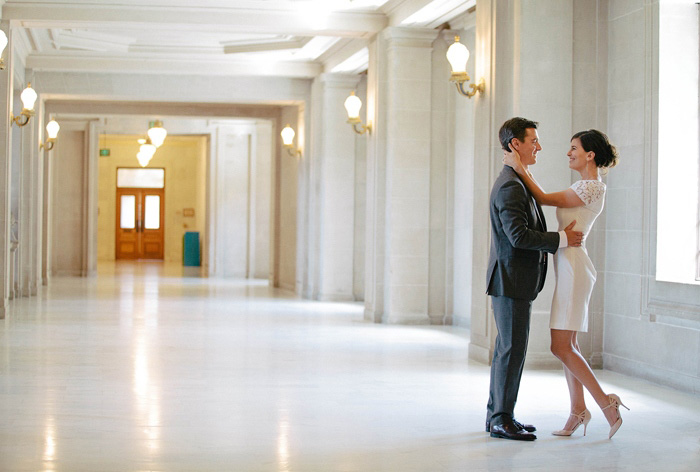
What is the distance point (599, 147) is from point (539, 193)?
450 mm

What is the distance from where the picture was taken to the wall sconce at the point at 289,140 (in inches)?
633

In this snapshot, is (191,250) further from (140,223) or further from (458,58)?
(458,58)

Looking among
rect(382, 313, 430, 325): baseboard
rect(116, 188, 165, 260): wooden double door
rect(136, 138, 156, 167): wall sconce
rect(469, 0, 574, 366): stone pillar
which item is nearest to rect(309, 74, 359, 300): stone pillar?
rect(382, 313, 430, 325): baseboard

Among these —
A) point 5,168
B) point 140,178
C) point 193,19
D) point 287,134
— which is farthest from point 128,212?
point 193,19

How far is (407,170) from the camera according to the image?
37.4ft

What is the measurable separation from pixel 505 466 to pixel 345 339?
5348 mm

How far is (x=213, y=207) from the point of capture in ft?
72.2

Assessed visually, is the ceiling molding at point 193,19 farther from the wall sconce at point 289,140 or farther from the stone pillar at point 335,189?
the wall sconce at point 289,140

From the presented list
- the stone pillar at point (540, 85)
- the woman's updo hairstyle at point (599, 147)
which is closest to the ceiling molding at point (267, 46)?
the stone pillar at point (540, 85)

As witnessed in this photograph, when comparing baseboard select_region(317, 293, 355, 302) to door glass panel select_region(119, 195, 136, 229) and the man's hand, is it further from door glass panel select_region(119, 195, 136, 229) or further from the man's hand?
door glass panel select_region(119, 195, 136, 229)

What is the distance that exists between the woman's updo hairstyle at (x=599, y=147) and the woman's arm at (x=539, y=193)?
26cm

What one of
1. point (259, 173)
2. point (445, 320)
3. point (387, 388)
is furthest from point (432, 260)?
point (259, 173)

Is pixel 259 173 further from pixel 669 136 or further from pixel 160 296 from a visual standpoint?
pixel 669 136

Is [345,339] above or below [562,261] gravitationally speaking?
below
